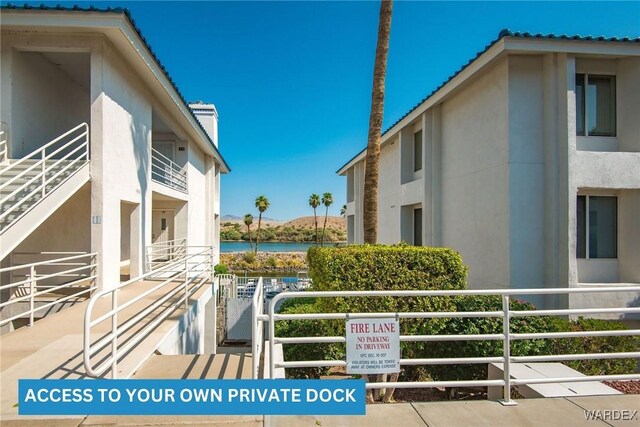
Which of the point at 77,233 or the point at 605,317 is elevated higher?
the point at 77,233

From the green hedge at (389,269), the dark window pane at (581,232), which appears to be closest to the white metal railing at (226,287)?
the green hedge at (389,269)

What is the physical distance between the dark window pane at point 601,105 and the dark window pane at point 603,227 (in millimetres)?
1778

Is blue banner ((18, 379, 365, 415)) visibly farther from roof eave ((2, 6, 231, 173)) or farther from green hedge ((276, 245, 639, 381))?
roof eave ((2, 6, 231, 173))

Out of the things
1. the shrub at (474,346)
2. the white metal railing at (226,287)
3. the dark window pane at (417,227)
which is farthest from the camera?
the white metal railing at (226,287)

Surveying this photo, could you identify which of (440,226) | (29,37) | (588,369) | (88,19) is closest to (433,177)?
(440,226)

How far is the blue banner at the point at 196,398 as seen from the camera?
3.37 m

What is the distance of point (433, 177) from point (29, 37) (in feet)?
39.8

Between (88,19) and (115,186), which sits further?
(115,186)

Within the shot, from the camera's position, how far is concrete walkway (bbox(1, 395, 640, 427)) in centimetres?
319

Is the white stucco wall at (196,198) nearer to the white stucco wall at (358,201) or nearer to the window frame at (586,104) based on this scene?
the white stucco wall at (358,201)

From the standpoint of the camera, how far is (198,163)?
62.2ft

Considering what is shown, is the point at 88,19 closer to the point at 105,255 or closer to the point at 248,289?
A: the point at 105,255

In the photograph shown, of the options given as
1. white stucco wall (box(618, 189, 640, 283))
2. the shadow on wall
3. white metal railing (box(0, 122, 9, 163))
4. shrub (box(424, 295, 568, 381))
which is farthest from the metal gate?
white stucco wall (box(618, 189, 640, 283))

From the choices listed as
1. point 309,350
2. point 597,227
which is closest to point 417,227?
point 597,227
